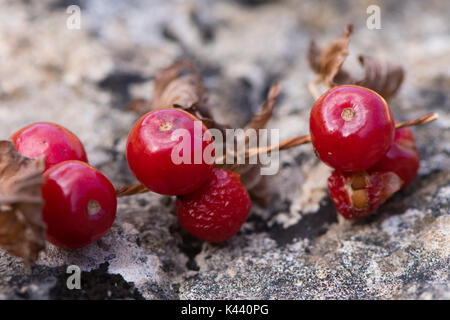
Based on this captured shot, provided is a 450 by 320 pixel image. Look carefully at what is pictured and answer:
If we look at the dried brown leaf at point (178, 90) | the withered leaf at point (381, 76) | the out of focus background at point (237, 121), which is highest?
the withered leaf at point (381, 76)

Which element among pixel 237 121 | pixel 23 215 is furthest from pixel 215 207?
pixel 237 121

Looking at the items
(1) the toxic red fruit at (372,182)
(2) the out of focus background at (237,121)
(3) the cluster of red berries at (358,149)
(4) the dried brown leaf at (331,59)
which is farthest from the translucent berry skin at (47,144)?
(4) the dried brown leaf at (331,59)

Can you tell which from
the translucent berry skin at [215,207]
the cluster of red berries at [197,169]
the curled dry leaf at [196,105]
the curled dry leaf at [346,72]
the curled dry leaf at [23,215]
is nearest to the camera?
the curled dry leaf at [23,215]

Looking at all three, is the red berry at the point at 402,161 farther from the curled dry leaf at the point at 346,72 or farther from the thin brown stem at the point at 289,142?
the curled dry leaf at the point at 346,72

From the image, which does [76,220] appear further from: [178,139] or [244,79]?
[244,79]

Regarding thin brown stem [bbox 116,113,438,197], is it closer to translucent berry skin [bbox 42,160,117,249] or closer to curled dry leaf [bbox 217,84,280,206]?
curled dry leaf [bbox 217,84,280,206]

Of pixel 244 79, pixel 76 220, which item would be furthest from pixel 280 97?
pixel 76 220

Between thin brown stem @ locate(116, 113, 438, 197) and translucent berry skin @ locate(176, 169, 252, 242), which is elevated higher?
thin brown stem @ locate(116, 113, 438, 197)

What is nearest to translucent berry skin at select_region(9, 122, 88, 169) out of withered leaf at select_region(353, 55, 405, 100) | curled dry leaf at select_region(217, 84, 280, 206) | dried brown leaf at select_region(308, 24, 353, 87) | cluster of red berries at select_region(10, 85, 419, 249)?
cluster of red berries at select_region(10, 85, 419, 249)
